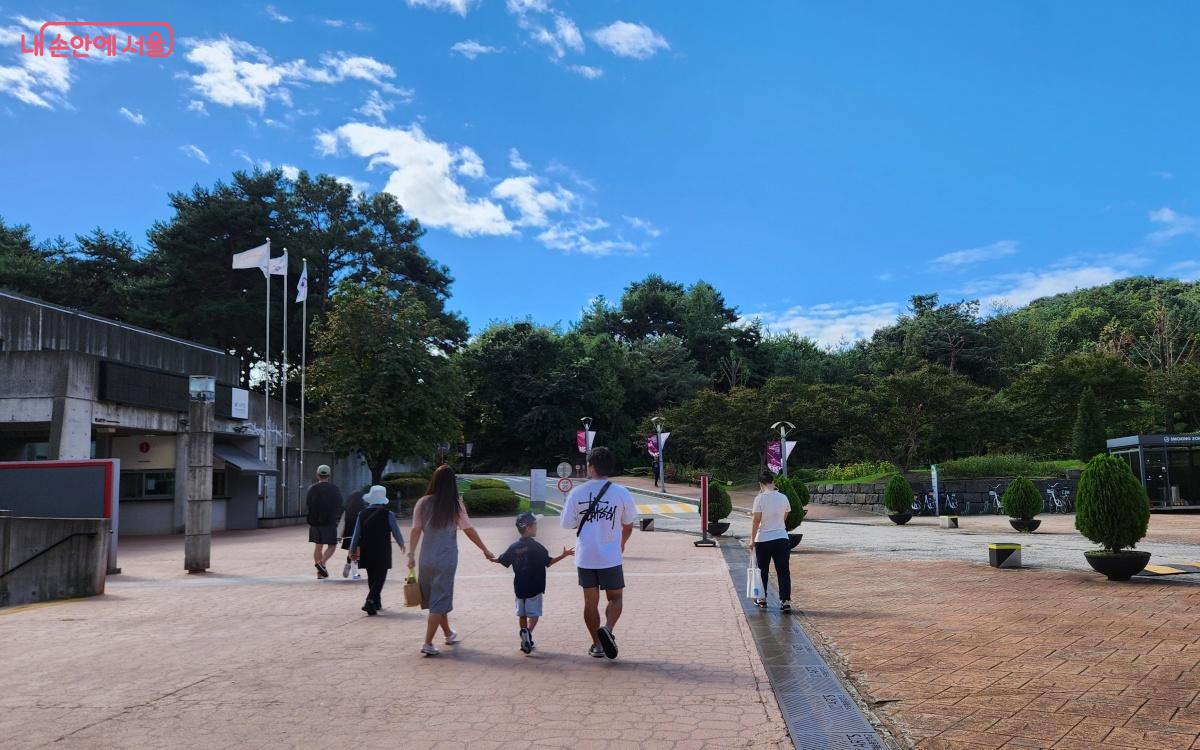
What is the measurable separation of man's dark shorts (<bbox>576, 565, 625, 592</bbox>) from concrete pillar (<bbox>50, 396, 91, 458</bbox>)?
19.1 m

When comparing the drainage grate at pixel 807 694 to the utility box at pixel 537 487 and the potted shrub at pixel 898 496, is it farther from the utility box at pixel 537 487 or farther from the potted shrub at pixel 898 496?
the utility box at pixel 537 487

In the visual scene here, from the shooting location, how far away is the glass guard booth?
2717 cm

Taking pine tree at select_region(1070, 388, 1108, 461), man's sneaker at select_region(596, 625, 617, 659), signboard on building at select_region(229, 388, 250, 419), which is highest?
signboard on building at select_region(229, 388, 250, 419)

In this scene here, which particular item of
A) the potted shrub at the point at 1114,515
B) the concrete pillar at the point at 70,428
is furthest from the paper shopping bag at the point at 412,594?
the concrete pillar at the point at 70,428

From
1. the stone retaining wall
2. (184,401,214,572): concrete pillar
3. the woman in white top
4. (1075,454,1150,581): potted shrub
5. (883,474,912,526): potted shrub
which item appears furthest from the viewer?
the stone retaining wall

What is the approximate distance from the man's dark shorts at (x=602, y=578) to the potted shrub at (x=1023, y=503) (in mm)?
16520

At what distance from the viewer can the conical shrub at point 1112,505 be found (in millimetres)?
10102

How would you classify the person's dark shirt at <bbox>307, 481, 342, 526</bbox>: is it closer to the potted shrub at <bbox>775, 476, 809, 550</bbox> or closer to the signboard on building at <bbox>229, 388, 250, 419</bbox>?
the potted shrub at <bbox>775, 476, 809, 550</bbox>

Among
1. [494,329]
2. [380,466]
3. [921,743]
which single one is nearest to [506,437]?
[494,329]

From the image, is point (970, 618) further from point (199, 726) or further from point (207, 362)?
point (207, 362)

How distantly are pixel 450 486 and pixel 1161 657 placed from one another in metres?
5.48

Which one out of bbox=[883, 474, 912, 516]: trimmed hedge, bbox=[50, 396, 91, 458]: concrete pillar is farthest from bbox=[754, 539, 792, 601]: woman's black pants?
bbox=[50, 396, 91, 458]: concrete pillar

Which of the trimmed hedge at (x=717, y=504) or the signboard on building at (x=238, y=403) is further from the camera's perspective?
the signboard on building at (x=238, y=403)

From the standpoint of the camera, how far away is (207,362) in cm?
2905
